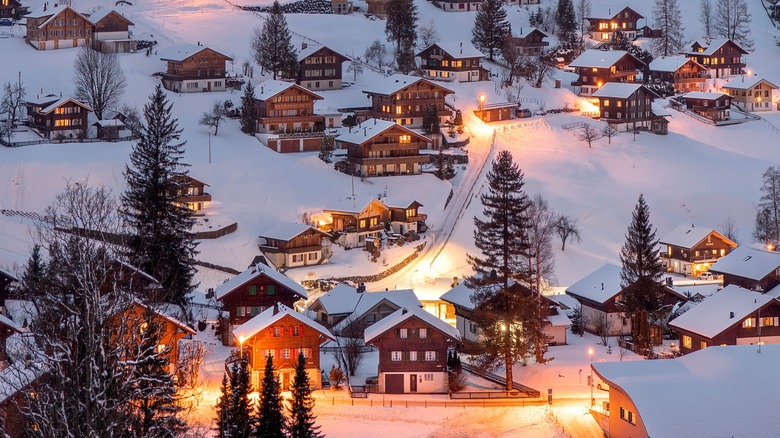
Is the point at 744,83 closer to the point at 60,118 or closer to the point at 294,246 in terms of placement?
the point at 294,246

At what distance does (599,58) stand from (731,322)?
163 feet

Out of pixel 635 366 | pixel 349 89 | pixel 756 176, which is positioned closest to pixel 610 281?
pixel 635 366

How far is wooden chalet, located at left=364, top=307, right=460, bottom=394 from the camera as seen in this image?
44031mm

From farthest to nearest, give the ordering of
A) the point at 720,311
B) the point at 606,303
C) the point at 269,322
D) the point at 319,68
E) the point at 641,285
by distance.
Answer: the point at 319,68 → the point at 606,303 → the point at 641,285 → the point at 720,311 → the point at 269,322

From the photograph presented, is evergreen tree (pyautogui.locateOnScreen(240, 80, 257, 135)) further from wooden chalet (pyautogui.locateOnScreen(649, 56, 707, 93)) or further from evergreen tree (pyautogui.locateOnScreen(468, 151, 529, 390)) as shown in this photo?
wooden chalet (pyautogui.locateOnScreen(649, 56, 707, 93))

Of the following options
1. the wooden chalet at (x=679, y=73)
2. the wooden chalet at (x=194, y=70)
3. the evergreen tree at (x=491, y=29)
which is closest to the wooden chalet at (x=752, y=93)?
the wooden chalet at (x=679, y=73)

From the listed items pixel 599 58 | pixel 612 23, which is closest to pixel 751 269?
pixel 599 58

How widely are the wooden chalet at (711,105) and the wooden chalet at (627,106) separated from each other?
6.02 metres

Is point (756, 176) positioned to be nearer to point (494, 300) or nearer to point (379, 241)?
point (379, 241)

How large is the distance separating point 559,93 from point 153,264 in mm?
49097

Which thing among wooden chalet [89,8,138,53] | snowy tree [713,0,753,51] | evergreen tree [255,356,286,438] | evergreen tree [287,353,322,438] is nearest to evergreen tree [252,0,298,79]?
wooden chalet [89,8,138,53]

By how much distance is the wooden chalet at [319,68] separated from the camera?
287 ft

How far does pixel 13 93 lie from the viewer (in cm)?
7769

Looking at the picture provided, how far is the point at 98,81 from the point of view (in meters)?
77.2
